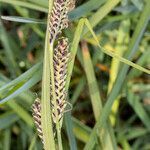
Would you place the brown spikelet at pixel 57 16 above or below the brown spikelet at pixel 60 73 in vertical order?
above

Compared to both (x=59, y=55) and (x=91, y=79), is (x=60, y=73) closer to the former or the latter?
(x=59, y=55)

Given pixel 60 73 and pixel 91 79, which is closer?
pixel 60 73


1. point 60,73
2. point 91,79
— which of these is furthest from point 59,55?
point 91,79

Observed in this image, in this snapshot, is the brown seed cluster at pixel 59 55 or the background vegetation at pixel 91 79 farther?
the background vegetation at pixel 91 79

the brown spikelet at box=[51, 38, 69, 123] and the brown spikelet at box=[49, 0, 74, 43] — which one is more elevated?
the brown spikelet at box=[49, 0, 74, 43]

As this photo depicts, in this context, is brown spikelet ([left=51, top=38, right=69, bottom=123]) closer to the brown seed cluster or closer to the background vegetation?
the brown seed cluster

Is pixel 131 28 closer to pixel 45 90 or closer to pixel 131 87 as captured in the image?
pixel 131 87

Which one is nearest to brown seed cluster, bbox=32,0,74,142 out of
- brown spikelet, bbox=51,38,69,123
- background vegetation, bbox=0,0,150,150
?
brown spikelet, bbox=51,38,69,123

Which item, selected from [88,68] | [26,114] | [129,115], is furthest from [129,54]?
[129,115]

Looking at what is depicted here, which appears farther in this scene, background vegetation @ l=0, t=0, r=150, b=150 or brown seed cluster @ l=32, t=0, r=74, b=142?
background vegetation @ l=0, t=0, r=150, b=150

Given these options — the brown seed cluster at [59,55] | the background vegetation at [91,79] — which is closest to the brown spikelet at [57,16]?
the brown seed cluster at [59,55]

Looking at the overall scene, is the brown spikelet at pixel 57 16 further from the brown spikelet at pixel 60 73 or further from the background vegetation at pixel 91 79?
the background vegetation at pixel 91 79
